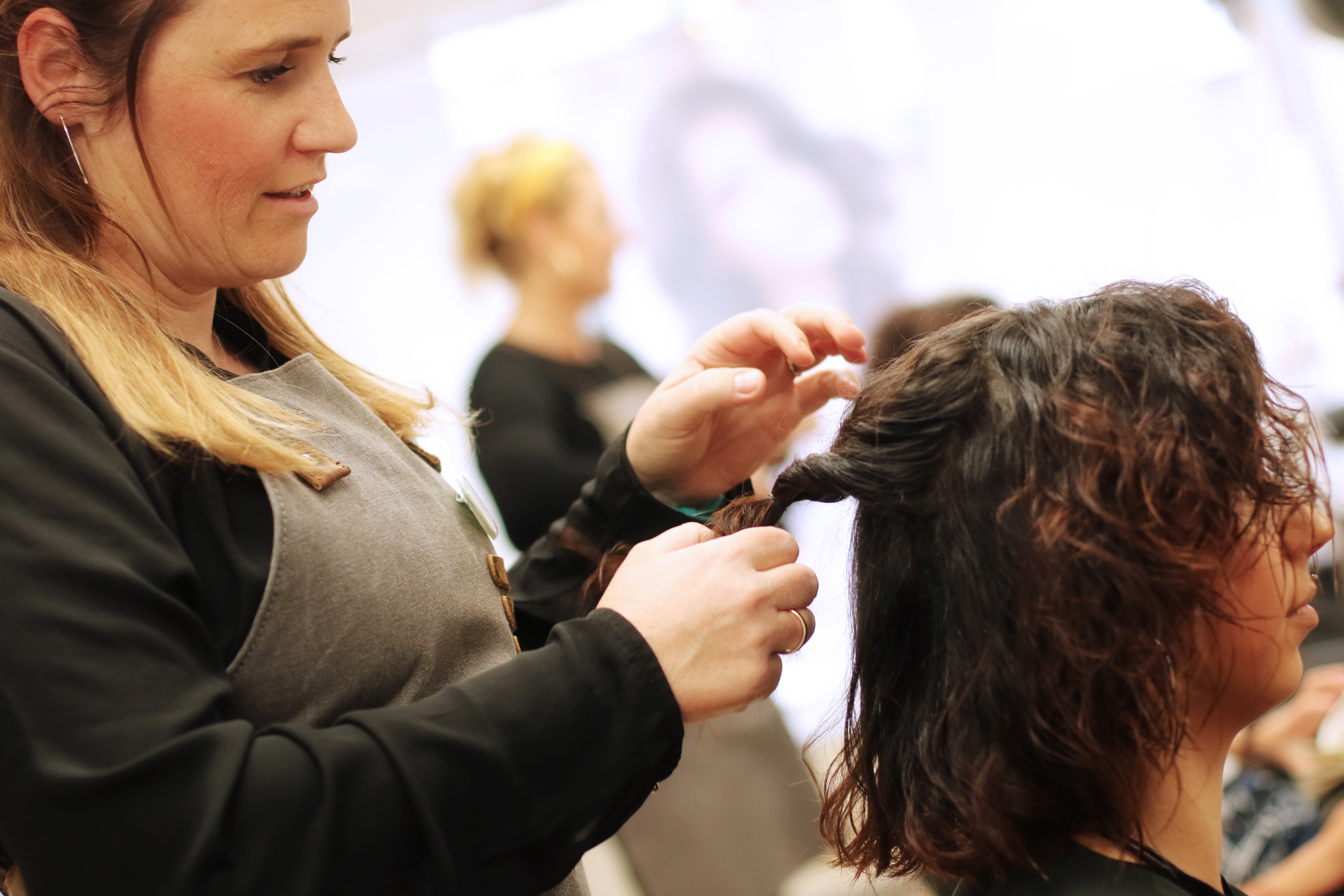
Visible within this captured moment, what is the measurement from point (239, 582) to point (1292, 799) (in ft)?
7.00

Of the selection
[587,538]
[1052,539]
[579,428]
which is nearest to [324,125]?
[587,538]

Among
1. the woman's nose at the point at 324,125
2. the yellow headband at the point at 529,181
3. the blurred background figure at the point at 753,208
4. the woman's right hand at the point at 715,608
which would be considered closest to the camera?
the woman's right hand at the point at 715,608

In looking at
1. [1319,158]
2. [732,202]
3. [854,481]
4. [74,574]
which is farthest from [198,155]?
[1319,158]

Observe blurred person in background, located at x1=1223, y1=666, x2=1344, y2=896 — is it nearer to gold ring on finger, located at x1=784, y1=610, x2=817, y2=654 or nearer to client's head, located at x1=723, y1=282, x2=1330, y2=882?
client's head, located at x1=723, y1=282, x2=1330, y2=882

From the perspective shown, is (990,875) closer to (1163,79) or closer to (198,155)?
(198,155)

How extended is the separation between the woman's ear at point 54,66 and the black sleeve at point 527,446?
920 mm

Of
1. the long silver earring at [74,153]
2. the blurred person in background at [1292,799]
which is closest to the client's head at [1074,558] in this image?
the long silver earring at [74,153]

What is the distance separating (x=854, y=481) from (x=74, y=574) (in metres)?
0.60

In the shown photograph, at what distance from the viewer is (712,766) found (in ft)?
6.19

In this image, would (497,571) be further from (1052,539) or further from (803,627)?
(1052,539)

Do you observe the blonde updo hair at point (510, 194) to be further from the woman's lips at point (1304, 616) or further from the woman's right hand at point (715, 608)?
the woman's lips at point (1304, 616)

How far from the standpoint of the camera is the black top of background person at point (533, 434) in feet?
6.14

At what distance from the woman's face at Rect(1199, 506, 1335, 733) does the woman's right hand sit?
34cm

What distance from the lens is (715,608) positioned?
79 centimetres
